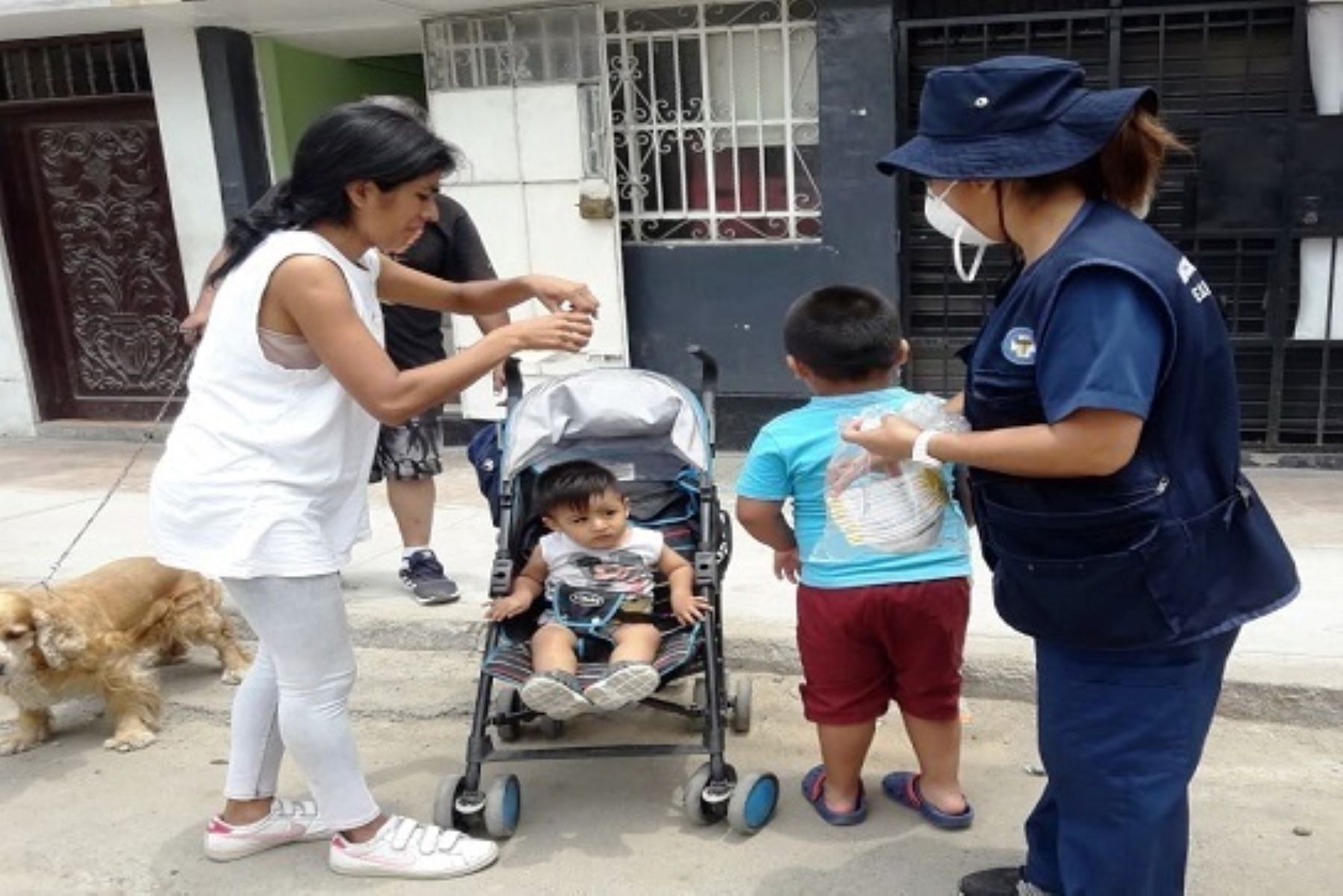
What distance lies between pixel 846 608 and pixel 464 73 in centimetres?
467

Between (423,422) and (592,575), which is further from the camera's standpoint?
(423,422)

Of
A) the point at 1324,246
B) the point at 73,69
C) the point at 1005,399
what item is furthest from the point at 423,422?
the point at 73,69

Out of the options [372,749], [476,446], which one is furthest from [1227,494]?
[372,749]

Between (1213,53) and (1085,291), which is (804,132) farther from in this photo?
(1085,291)

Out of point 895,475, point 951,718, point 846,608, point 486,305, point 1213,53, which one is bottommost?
point 951,718

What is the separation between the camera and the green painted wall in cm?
720

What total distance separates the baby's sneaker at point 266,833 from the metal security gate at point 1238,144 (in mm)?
4130

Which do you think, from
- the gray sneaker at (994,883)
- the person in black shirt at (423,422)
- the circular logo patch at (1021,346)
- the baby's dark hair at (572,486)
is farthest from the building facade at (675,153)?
the circular logo patch at (1021,346)

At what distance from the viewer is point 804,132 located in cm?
614

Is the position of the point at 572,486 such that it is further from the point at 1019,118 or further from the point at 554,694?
the point at 1019,118

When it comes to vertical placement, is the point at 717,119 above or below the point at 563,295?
above

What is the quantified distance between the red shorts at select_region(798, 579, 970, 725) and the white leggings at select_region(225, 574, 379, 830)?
3.63 ft

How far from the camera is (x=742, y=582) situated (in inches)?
183

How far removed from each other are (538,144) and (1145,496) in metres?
4.97
